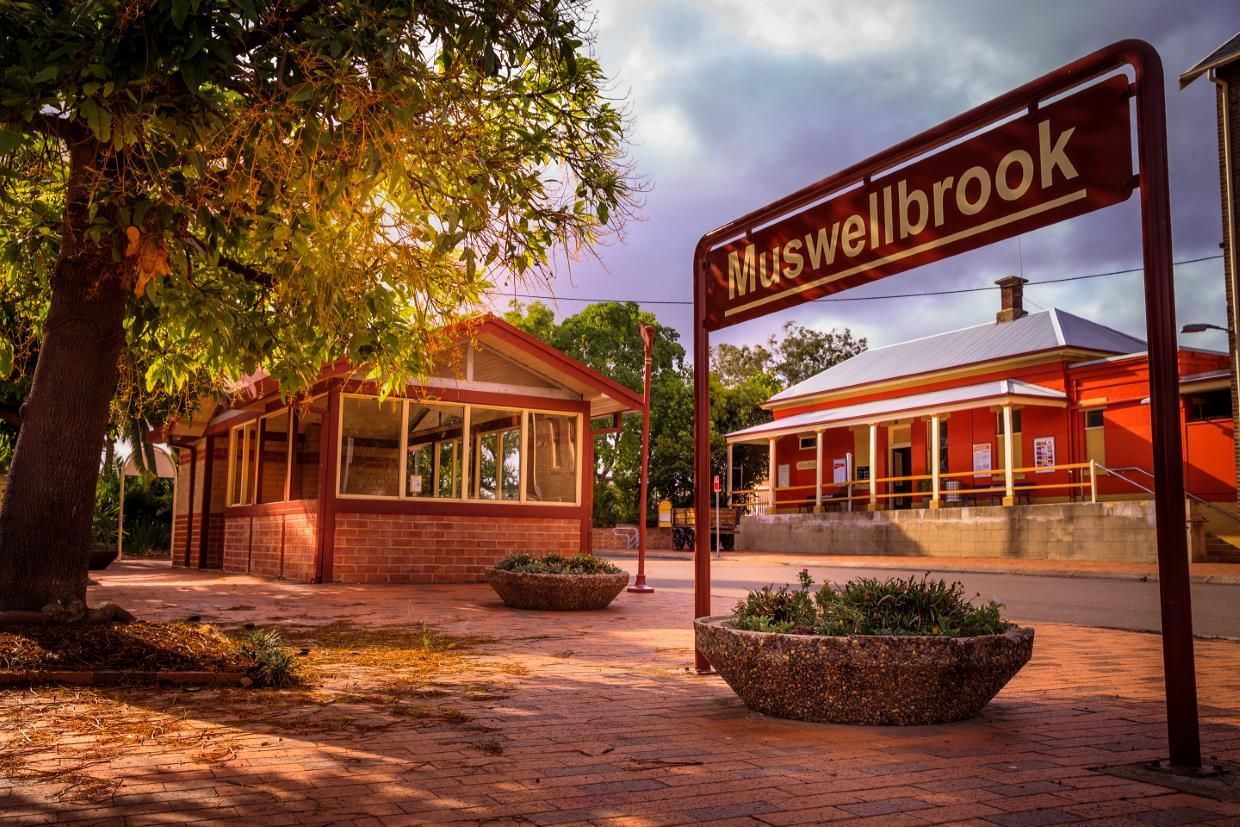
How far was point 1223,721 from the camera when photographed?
499 cm

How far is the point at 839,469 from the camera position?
3688 cm

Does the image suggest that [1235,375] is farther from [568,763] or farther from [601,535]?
[601,535]

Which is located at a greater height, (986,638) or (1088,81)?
(1088,81)

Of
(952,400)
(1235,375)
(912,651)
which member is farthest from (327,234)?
(952,400)

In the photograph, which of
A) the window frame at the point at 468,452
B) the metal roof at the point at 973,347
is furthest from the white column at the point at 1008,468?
the window frame at the point at 468,452

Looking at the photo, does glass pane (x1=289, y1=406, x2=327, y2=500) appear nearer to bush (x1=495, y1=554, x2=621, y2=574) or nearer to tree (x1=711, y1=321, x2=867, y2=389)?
bush (x1=495, y1=554, x2=621, y2=574)

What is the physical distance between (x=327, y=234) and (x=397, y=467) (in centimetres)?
1016

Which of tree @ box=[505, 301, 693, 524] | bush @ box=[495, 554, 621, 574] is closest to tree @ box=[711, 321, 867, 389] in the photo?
tree @ box=[505, 301, 693, 524]

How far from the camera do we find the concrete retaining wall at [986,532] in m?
22.8

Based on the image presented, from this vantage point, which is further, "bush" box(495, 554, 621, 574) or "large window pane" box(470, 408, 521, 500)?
"large window pane" box(470, 408, 521, 500)

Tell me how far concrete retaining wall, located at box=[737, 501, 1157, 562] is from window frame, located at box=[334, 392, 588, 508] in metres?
13.0

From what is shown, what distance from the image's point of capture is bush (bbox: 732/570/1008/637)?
4.96 meters

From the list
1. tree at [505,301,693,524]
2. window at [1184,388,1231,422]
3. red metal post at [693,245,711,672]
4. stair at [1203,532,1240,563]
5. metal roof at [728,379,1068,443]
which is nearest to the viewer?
red metal post at [693,245,711,672]

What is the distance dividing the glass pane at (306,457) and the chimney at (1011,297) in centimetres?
2640
